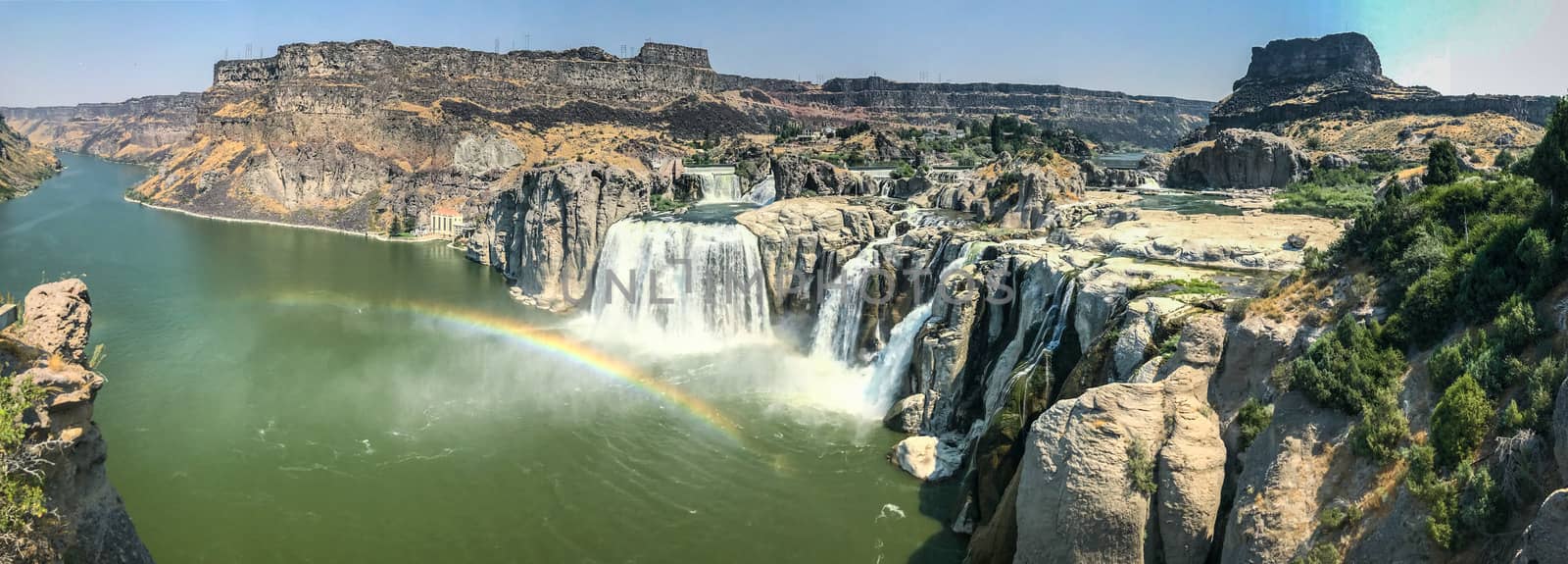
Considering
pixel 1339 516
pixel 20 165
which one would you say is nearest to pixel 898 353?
pixel 1339 516

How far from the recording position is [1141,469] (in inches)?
514

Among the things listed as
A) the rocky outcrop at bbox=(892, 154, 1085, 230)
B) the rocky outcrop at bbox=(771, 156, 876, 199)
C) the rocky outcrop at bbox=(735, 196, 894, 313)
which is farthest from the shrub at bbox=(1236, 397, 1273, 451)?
the rocky outcrop at bbox=(771, 156, 876, 199)

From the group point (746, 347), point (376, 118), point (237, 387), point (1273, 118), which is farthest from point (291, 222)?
point (1273, 118)

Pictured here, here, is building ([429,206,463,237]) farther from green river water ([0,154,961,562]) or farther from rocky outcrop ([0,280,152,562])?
rocky outcrop ([0,280,152,562])

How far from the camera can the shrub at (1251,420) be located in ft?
41.9

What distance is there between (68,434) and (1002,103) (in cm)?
19154

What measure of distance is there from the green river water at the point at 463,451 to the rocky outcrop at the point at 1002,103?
482ft

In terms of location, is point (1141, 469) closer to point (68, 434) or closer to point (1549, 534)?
point (1549, 534)

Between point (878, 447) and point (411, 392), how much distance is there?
18003 mm

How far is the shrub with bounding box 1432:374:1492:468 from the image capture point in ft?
32.3

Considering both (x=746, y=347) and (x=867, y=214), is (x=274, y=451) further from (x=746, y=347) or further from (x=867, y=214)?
(x=867, y=214)

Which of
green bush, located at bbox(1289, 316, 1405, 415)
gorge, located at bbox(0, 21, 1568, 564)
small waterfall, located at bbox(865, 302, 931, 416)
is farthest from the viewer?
small waterfall, located at bbox(865, 302, 931, 416)

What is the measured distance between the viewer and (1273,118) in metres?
94.9

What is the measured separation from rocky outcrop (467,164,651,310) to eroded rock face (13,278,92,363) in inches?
1367
